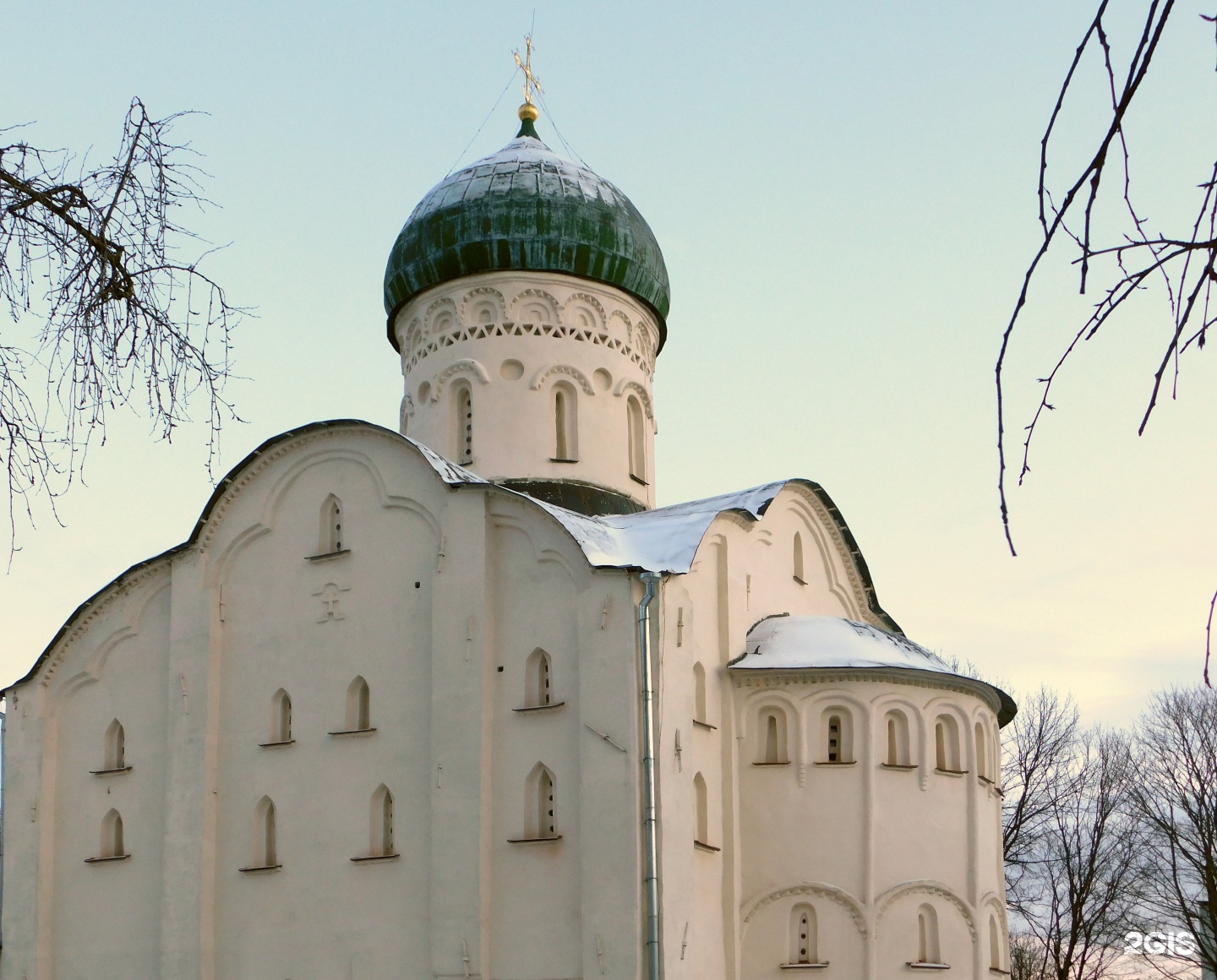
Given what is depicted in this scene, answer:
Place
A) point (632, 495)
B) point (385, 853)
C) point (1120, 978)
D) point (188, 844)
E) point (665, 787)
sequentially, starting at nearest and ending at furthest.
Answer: point (665, 787) → point (385, 853) → point (188, 844) → point (632, 495) → point (1120, 978)

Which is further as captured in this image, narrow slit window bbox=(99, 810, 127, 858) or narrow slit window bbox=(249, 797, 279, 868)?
narrow slit window bbox=(99, 810, 127, 858)

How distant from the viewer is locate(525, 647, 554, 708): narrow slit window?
37.7 ft

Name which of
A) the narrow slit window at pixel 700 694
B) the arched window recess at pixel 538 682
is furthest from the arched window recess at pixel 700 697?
the arched window recess at pixel 538 682

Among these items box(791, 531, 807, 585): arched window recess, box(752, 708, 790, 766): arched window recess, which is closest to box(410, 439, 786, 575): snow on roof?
box(791, 531, 807, 585): arched window recess

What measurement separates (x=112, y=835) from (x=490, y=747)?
13.8 feet

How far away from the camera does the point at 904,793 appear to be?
1227 cm

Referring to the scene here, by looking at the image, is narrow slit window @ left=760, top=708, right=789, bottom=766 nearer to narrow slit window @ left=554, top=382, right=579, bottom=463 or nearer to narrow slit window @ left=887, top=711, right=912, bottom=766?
narrow slit window @ left=887, top=711, right=912, bottom=766

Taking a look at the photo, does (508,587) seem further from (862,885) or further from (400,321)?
(400,321)

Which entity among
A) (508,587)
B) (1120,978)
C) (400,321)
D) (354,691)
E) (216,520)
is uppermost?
(400,321)

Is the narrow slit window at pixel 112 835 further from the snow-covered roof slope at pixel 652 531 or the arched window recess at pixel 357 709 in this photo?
the snow-covered roof slope at pixel 652 531

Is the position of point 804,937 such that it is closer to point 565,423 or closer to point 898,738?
point 898,738

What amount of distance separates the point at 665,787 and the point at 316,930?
3213mm

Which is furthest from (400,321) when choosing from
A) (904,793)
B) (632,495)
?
(904,793)

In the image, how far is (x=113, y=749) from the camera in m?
13.6
